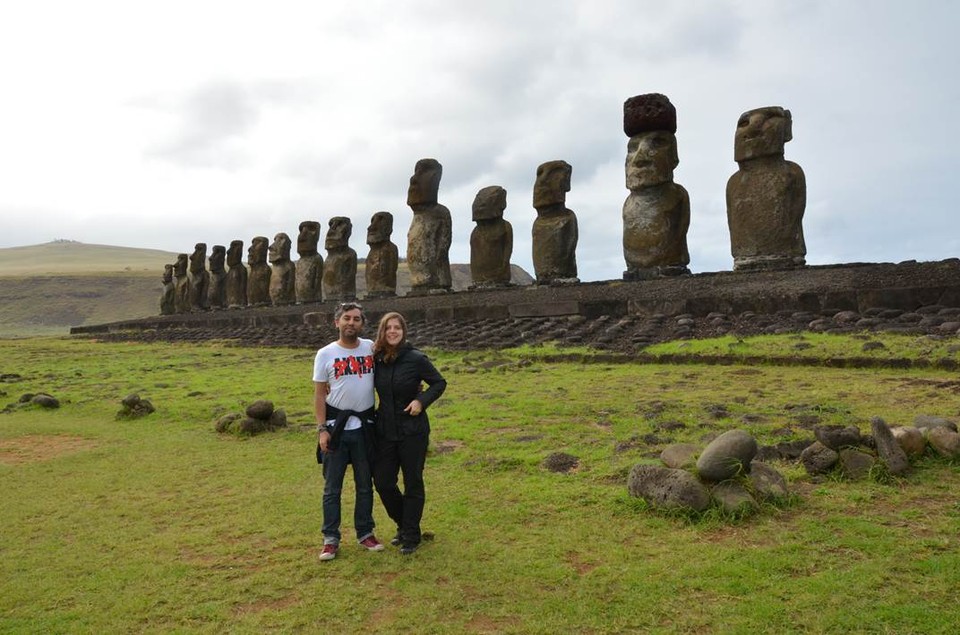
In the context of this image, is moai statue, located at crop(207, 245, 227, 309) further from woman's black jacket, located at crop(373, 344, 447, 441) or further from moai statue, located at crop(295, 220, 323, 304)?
woman's black jacket, located at crop(373, 344, 447, 441)

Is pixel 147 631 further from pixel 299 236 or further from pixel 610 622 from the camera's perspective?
pixel 299 236

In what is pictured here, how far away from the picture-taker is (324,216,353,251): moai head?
23.9 m

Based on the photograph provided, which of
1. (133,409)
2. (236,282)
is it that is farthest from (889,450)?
(236,282)

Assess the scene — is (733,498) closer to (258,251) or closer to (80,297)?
(258,251)

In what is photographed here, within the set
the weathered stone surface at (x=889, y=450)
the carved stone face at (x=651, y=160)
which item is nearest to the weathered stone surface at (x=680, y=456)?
the weathered stone surface at (x=889, y=450)

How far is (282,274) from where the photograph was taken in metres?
27.9

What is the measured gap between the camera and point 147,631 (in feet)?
9.74

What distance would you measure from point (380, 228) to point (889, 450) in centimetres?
1879

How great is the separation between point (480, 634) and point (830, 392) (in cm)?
488

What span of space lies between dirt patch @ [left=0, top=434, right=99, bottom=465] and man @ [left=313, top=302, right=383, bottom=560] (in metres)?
4.05

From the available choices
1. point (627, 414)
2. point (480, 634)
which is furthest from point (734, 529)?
point (627, 414)

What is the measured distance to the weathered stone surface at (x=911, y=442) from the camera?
4.24 metres

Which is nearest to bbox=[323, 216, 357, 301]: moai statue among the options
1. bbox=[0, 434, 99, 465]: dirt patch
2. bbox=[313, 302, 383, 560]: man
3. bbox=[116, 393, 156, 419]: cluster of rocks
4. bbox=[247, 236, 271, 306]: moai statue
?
bbox=[247, 236, 271, 306]: moai statue

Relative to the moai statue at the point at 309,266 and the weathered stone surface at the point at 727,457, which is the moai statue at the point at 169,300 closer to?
the moai statue at the point at 309,266
